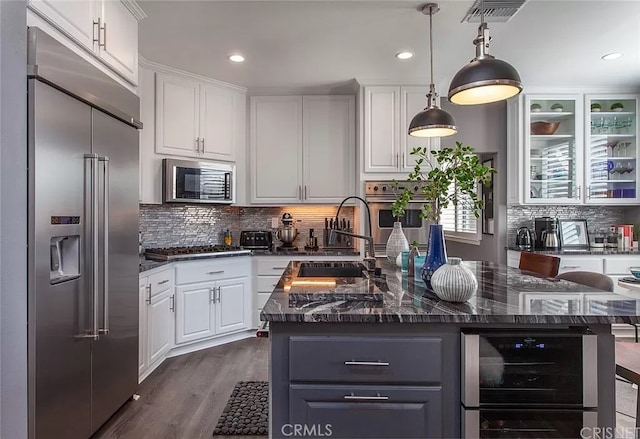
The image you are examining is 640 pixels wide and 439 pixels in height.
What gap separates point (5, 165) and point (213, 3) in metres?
1.64

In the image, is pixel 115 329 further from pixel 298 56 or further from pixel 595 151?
pixel 595 151

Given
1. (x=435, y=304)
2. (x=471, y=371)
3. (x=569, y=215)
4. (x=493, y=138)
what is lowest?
(x=471, y=371)

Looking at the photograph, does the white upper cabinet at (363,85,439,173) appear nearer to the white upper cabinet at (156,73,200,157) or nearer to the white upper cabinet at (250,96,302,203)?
the white upper cabinet at (250,96,302,203)

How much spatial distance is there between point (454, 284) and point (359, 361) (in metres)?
0.47

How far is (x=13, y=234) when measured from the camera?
5.01 feet

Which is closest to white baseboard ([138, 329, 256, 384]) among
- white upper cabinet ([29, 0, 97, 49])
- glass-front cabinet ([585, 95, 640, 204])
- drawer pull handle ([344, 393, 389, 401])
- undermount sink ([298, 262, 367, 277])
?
undermount sink ([298, 262, 367, 277])

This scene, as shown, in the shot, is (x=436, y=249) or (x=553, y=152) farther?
(x=553, y=152)

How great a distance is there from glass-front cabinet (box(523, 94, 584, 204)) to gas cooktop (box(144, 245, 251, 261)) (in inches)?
126

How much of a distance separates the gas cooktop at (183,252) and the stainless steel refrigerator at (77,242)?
0.88m

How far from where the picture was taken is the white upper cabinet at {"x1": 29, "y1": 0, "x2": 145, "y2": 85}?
1728 mm

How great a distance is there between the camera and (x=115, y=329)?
7.15 feet

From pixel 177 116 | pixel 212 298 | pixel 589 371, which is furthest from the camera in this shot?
pixel 177 116

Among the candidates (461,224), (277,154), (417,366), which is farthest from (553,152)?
(417,366)
